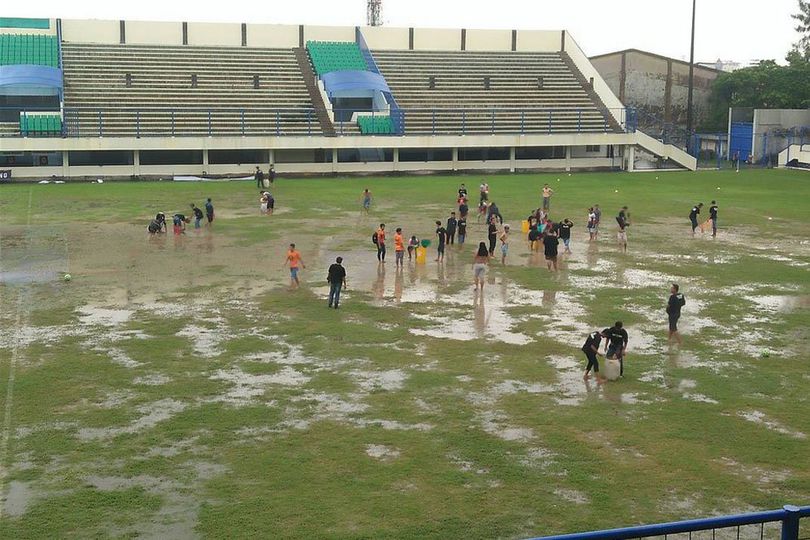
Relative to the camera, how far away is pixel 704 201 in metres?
43.9

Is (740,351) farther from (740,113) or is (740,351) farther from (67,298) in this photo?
(740,113)

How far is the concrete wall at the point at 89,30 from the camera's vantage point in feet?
198

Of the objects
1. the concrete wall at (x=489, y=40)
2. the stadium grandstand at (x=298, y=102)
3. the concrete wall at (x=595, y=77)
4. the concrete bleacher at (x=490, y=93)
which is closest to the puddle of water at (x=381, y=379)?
the stadium grandstand at (x=298, y=102)

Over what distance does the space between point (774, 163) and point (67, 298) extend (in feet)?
173

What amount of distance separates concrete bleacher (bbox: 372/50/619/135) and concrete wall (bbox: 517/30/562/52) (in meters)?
0.82

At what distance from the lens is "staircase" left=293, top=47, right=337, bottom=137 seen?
2216 inches

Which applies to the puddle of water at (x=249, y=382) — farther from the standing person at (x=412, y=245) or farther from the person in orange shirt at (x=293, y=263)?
the standing person at (x=412, y=245)

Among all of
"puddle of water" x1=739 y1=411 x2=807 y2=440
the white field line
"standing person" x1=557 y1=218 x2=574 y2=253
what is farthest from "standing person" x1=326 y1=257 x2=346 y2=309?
"puddle of water" x1=739 y1=411 x2=807 y2=440

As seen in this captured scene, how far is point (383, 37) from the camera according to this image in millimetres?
66625

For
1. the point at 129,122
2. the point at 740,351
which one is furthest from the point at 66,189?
the point at 740,351

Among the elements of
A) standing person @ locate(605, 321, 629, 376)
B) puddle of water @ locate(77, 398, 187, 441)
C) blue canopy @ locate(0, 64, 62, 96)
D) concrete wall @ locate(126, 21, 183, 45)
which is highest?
concrete wall @ locate(126, 21, 183, 45)

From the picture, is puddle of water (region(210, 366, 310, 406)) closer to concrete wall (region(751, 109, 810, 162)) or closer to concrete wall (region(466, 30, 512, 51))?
concrete wall (region(466, 30, 512, 51))

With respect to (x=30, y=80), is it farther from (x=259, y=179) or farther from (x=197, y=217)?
(x=197, y=217)

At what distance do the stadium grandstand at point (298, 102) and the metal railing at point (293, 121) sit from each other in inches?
4.4
